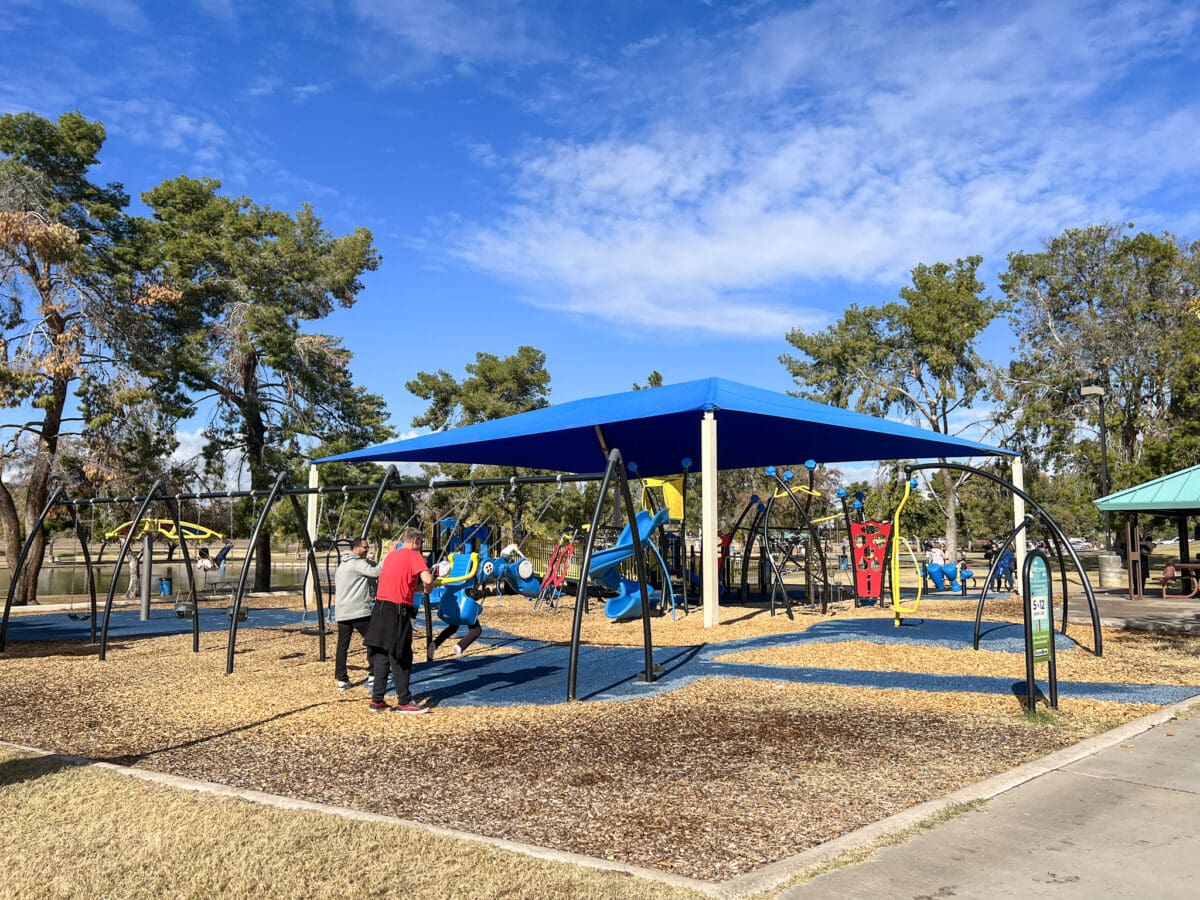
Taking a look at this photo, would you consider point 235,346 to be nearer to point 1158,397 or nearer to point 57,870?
point 57,870

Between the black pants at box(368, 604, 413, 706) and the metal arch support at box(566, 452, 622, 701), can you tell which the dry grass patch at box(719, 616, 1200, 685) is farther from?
the black pants at box(368, 604, 413, 706)

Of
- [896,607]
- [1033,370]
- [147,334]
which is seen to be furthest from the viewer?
[1033,370]

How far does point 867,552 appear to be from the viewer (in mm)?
15125

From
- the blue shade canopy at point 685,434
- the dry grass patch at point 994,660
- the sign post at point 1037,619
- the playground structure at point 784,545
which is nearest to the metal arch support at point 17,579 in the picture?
the blue shade canopy at point 685,434

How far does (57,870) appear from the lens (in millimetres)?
3955

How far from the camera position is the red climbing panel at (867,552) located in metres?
14.9

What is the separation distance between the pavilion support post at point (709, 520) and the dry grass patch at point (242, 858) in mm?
8034

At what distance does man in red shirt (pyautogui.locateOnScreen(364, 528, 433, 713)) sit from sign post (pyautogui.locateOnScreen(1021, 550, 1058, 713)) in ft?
16.1

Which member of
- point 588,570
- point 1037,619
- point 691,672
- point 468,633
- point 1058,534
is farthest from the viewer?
point 468,633

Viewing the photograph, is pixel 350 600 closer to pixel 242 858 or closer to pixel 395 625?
pixel 395 625

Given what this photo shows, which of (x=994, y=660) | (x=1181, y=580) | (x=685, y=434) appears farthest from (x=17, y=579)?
(x=1181, y=580)

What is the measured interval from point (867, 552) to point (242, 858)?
12730 mm

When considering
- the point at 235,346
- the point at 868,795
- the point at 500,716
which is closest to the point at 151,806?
the point at 500,716

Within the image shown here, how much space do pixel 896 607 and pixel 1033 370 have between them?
2497 cm
